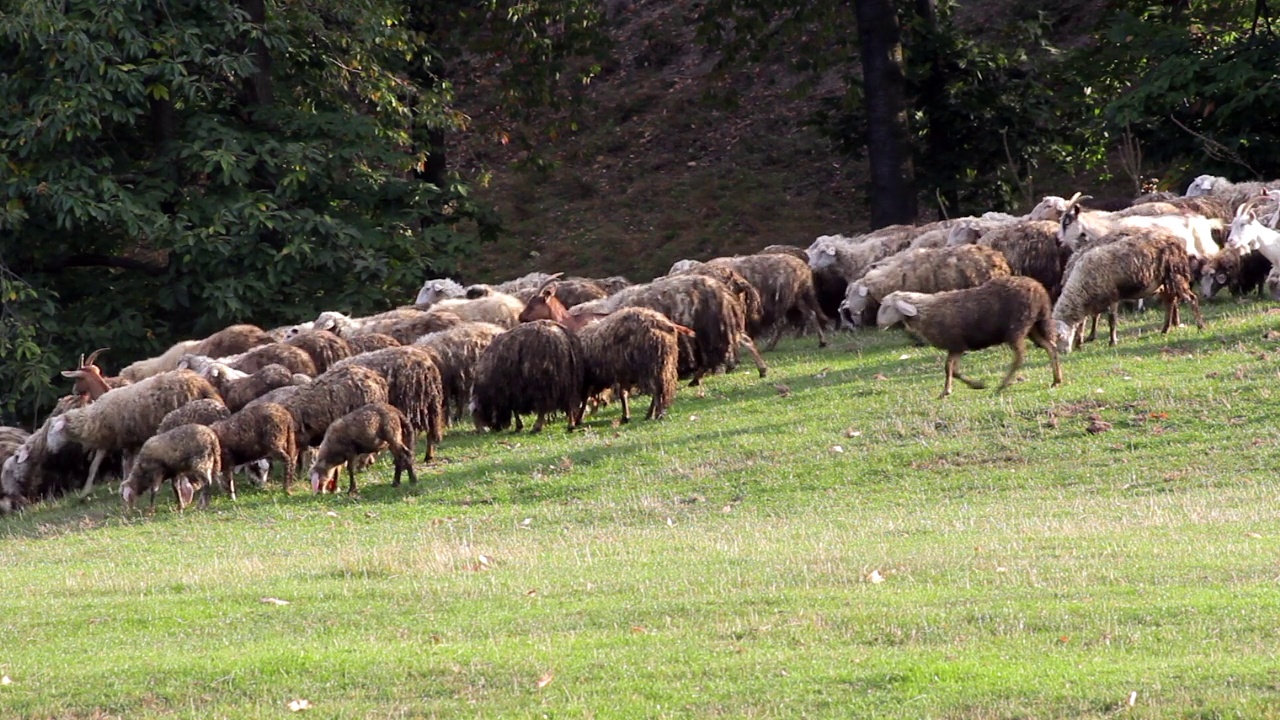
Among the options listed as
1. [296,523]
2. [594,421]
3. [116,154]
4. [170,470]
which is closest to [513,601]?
[296,523]

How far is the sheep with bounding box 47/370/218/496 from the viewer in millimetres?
17672

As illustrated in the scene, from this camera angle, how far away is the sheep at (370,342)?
19.0 meters

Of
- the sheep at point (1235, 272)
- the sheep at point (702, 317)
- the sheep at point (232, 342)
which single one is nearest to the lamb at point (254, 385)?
the sheep at point (232, 342)

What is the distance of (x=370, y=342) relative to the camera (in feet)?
63.2

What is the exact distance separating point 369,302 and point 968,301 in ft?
37.7

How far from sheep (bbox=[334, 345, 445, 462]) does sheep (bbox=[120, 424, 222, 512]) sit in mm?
1816

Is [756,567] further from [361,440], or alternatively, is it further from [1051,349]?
[1051,349]

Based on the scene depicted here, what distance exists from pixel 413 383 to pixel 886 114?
14.1m

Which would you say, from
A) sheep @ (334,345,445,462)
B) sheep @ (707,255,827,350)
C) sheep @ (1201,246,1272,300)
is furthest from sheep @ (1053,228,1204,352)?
sheep @ (334,345,445,462)

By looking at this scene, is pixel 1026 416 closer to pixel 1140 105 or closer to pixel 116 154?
pixel 1140 105

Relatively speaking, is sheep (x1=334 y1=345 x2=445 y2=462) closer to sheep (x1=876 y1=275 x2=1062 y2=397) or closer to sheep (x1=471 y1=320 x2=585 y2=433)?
sheep (x1=471 y1=320 x2=585 y2=433)

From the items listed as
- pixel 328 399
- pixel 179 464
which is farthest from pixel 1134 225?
pixel 179 464

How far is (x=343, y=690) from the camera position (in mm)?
8562

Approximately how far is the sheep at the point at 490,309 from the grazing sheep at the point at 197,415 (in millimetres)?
4813
